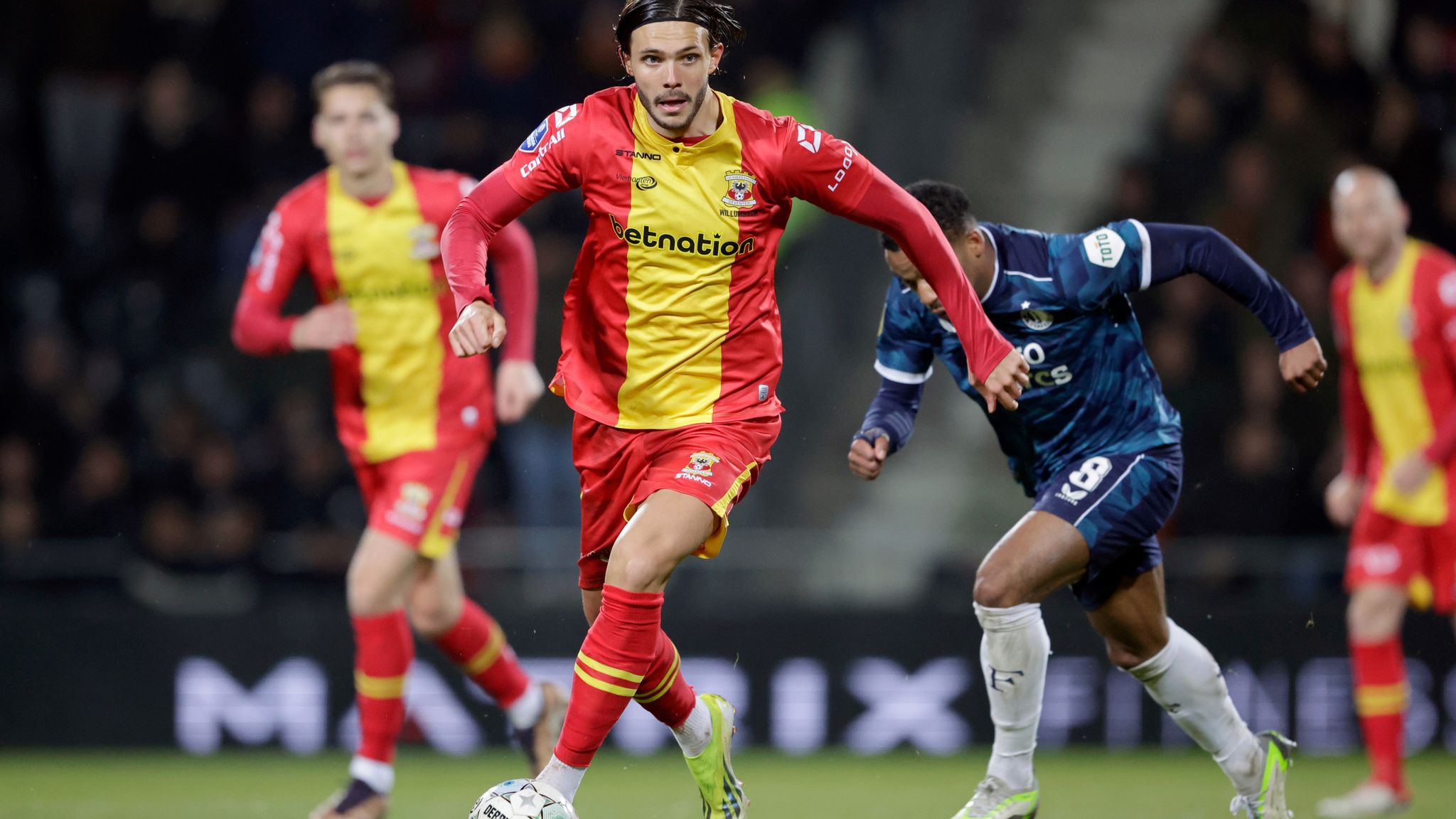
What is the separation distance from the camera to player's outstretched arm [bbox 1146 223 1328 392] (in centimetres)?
486

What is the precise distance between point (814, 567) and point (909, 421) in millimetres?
3373

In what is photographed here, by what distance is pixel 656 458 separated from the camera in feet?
15.0

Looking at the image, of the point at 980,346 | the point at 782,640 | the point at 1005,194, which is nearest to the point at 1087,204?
the point at 1005,194

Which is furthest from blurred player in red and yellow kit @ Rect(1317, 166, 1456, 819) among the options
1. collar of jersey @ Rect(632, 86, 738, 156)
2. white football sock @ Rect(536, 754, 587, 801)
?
white football sock @ Rect(536, 754, 587, 801)

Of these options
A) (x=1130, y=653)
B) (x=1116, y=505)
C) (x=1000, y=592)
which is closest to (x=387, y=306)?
(x=1000, y=592)

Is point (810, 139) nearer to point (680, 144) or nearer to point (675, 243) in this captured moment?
point (680, 144)

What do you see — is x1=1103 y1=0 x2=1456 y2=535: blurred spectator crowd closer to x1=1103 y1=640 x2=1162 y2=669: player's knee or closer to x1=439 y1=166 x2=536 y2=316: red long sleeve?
x1=1103 y1=640 x2=1162 y2=669: player's knee

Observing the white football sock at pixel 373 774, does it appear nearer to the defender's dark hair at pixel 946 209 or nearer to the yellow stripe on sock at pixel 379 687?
the yellow stripe on sock at pixel 379 687

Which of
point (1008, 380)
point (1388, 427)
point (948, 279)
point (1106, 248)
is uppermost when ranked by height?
point (1106, 248)

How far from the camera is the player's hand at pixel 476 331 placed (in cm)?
407

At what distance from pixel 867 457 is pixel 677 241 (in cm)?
87

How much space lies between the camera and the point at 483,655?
6.18m

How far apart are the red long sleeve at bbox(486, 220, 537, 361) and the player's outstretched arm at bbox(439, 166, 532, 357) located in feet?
5.05

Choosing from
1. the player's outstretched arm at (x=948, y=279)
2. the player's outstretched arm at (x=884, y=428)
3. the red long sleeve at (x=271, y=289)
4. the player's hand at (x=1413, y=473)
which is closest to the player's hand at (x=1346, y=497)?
the player's hand at (x=1413, y=473)
